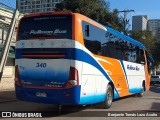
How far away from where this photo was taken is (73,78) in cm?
1098

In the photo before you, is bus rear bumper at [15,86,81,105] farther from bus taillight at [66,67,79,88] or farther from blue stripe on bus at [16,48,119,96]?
blue stripe on bus at [16,48,119,96]

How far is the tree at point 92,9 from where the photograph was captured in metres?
31.0

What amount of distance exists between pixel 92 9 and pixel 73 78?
20936 mm

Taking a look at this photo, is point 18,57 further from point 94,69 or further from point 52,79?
point 94,69

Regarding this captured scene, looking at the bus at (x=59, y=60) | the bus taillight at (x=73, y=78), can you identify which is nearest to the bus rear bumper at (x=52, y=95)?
the bus at (x=59, y=60)

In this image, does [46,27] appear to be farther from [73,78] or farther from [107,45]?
[107,45]

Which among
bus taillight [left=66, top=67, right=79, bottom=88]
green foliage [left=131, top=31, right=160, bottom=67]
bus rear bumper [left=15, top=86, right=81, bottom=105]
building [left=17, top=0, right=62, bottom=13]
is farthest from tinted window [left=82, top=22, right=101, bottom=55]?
green foliage [left=131, top=31, right=160, bottom=67]

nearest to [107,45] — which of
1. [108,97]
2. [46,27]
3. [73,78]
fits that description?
[108,97]

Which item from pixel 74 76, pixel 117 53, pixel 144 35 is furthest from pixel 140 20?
pixel 74 76

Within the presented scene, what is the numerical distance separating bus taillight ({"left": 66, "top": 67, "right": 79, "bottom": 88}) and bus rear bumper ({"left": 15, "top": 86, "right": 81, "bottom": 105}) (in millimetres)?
130

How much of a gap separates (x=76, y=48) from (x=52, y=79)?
127 cm

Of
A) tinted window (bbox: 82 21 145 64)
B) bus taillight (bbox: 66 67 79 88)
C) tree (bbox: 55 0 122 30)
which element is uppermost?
tree (bbox: 55 0 122 30)

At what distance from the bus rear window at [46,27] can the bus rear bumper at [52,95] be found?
5.75ft

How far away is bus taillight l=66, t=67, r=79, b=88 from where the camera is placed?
11.0m
